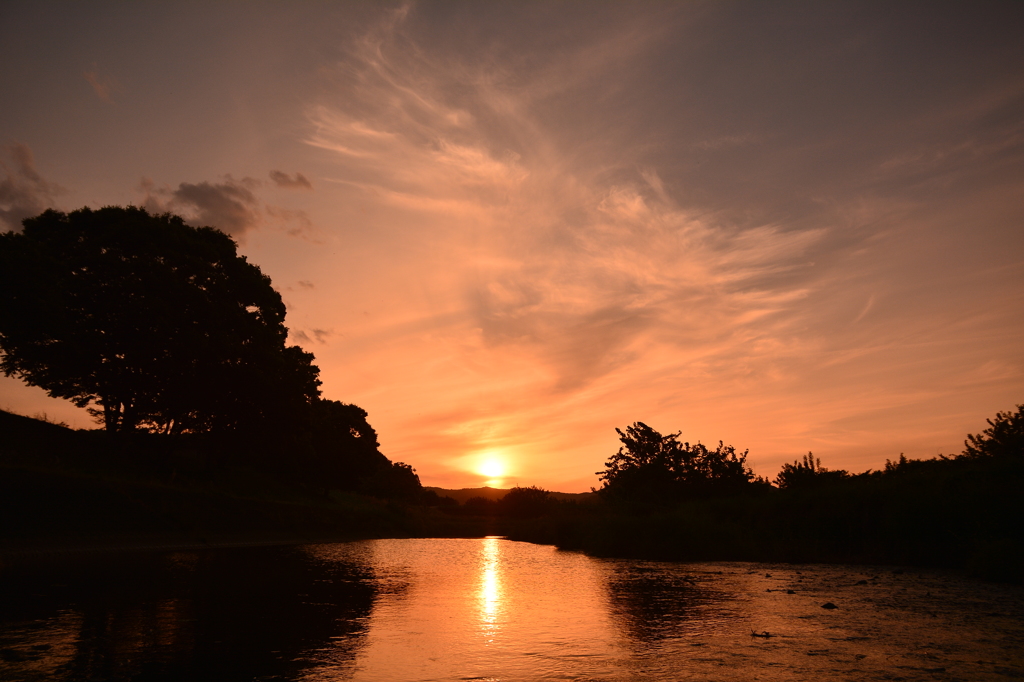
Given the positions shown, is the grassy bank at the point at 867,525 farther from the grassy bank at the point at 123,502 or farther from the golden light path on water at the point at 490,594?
the grassy bank at the point at 123,502

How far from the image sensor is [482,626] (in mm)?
13438

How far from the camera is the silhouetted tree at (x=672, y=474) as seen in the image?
56.2m

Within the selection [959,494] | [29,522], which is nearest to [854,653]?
[959,494]

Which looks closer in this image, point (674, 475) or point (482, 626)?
point (482, 626)

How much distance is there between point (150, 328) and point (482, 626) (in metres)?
32.8

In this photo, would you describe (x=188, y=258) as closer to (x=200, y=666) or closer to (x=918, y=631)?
(x=200, y=666)

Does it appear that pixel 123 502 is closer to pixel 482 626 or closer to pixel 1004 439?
pixel 482 626

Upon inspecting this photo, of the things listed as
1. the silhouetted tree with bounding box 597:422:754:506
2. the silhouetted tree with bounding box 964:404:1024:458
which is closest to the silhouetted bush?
the silhouetted tree with bounding box 597:422:754:506

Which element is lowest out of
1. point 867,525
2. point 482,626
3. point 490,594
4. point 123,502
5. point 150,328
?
point 490,594

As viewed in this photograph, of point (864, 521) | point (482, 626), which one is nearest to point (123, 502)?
point (482, 626)

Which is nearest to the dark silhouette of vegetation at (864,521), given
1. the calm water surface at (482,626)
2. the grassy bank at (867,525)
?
the grassy bank at (867,525)

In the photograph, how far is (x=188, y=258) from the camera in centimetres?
3947

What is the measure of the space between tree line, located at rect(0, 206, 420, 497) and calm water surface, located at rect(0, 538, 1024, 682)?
18105mm

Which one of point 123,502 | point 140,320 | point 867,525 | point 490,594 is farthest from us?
point 140,320
